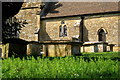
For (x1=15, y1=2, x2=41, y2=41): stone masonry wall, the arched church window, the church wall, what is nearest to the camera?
the church wall

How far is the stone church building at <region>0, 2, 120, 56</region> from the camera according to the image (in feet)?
95.9

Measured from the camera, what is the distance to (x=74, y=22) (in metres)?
30.8

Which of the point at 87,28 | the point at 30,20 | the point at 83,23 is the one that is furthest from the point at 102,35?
the point at 30,20

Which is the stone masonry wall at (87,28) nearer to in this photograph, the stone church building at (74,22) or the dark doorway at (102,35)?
the stone church building at (74,22)

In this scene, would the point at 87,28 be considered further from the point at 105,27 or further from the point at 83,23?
the point at 105,27

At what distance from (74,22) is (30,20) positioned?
6823mm

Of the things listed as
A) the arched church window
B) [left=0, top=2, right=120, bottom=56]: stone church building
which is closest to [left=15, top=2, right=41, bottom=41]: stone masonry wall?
[left=0, top=2, right=120, bottom=56]: stone church building

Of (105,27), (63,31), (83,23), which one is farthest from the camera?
(63,31)

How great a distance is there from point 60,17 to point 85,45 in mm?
10160

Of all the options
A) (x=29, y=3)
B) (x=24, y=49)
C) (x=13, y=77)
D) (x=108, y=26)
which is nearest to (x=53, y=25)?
(x=29, y=3)

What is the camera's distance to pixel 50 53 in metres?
16.9

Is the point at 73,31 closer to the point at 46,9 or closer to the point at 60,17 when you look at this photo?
the point at 60,17

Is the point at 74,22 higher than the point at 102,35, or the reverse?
the point at 74,22

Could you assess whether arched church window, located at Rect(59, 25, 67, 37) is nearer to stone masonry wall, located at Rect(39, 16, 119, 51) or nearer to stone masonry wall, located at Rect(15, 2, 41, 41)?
stone masonry wall, located at Rect(39, 16, 119, 51)
